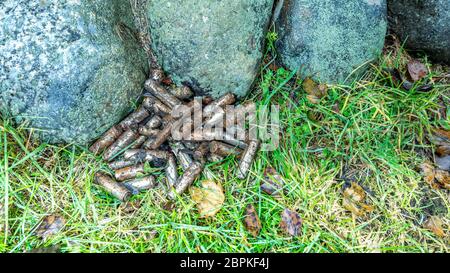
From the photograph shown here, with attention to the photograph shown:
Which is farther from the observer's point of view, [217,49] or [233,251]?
[217,49]

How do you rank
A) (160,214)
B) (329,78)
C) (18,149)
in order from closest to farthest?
(160,214) < (18,149) < (329,78)

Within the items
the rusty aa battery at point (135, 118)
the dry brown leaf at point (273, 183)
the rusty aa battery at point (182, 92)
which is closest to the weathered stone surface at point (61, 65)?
the rusty aa battery at point (135, 118)

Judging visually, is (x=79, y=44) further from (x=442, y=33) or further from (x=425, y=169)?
(x=442, y=33)

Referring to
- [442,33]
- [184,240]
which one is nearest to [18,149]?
[184,240]

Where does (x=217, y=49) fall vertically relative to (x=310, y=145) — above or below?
above

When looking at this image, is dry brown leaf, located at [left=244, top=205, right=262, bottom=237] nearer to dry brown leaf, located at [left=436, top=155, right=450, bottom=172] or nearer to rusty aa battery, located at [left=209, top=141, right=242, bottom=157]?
rusty aa battery, located at [left=209, top=141, right=242, bottom=157]

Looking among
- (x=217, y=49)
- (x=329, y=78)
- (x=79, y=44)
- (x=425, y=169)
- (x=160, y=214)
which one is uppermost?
(x=79, y=44)

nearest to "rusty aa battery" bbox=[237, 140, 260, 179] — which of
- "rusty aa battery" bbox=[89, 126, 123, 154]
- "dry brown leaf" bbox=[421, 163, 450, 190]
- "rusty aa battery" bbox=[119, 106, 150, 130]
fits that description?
"rusty aa battery" bbox=[119, 106, 150, 130]
